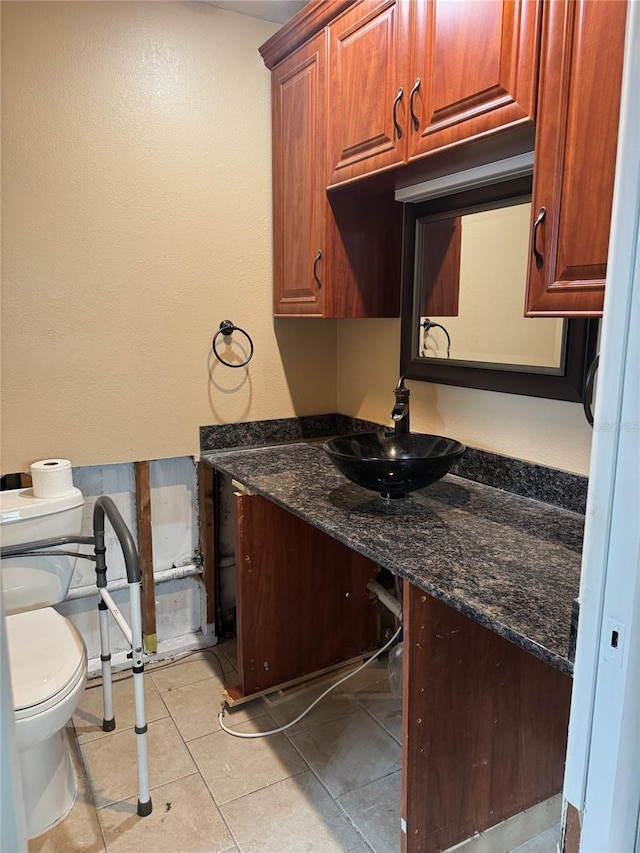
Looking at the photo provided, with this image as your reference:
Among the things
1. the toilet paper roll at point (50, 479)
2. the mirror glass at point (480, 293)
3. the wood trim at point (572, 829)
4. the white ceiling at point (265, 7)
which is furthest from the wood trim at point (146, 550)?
the wood trim at point (572, 829)

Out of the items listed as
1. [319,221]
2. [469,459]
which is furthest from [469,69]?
[469,459]

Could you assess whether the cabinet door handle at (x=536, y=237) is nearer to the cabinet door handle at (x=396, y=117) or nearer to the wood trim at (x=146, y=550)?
the cabinet door handle at (x=396, y=117)

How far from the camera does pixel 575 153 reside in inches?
43.7

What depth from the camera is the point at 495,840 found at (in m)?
1.47

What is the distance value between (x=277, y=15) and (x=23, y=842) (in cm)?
249

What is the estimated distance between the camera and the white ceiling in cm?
202

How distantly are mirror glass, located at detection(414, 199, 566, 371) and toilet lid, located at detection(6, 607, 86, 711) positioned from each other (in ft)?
4.77

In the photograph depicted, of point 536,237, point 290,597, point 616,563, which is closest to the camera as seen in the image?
point 616,563

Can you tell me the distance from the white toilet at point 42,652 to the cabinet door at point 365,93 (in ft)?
4.64

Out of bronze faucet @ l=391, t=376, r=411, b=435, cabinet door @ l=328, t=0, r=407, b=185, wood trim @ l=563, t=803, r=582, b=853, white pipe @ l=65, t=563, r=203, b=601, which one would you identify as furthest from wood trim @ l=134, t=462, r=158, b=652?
wood trim @ l=563, t=803, r=582, b=853

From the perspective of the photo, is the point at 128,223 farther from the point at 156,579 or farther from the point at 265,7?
the point at 156,579

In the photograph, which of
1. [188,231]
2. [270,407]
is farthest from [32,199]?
[270,407]

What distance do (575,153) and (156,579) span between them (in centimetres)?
201

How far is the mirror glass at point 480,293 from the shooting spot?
162 centimetres
